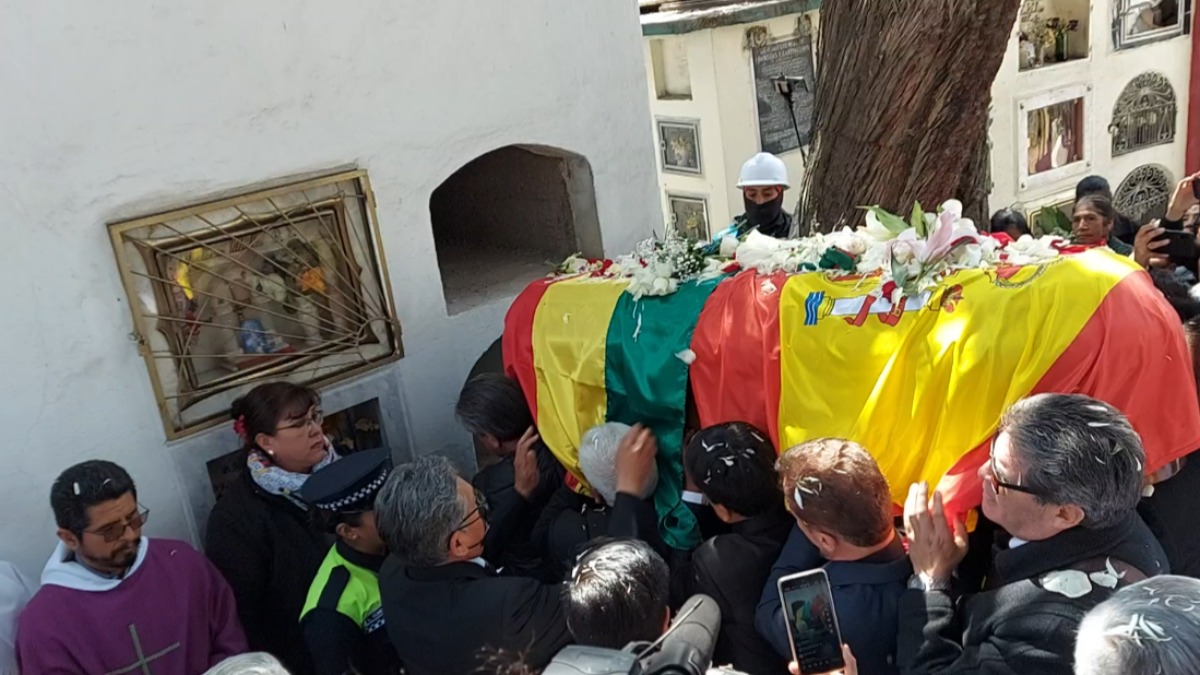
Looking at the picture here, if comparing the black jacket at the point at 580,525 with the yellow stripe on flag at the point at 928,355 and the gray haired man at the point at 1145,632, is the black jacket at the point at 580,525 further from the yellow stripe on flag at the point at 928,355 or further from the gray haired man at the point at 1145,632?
the gray haired man at the point at 1145,632

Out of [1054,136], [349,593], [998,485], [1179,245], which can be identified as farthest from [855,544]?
[1054,136]

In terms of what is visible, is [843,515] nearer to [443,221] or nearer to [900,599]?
[900,599]

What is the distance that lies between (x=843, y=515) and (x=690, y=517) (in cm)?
85

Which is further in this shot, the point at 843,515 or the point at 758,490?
the point at 758,490

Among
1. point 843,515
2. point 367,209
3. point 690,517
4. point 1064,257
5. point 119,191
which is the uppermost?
point 119,191

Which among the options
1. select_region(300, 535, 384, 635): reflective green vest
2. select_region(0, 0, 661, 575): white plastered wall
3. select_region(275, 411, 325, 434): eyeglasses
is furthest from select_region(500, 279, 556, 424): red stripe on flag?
select_region(300, 535, 384, 635): reflective green vest

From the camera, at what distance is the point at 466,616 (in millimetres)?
2428

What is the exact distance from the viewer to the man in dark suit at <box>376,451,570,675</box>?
2414 mm

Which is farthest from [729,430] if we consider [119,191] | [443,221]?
[443,221]

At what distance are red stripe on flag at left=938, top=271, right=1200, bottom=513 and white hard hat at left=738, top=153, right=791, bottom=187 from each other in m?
2.48

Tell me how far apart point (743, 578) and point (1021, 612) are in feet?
2.39

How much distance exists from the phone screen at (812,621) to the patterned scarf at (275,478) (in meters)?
1.78

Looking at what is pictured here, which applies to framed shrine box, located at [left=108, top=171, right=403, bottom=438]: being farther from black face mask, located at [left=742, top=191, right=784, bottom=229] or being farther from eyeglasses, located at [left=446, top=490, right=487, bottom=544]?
black face mask, located at [left=742, top=191, right=784, bottom=229]

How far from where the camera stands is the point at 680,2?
8.70 metres
